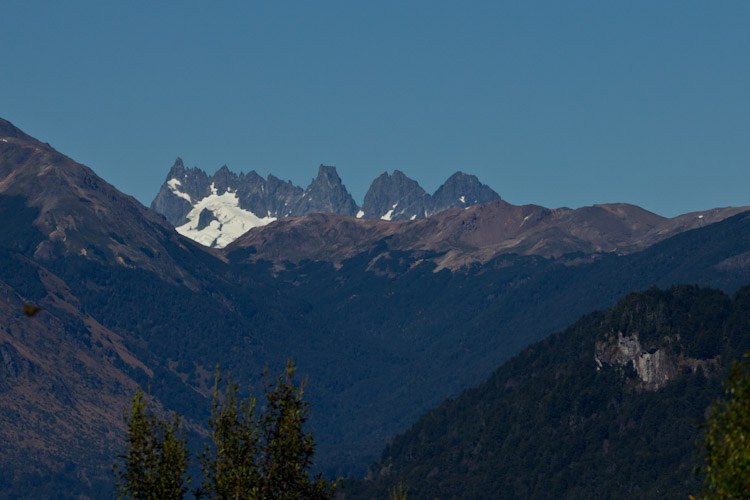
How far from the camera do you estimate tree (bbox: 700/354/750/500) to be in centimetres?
7244

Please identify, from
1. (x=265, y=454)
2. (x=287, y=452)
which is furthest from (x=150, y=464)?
(x=287, y=452)

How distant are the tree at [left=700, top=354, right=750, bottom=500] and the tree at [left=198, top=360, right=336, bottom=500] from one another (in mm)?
35868

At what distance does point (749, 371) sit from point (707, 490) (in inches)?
411

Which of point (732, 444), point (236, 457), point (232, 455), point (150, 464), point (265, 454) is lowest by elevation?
point (732, 444)

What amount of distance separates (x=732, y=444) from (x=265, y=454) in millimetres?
42124

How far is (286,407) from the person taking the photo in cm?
9931

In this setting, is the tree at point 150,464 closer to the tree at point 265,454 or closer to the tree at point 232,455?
the tree at point 232,455

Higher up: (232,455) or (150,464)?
(150,464)

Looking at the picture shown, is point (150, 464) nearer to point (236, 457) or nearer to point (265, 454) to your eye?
point (236, 457)

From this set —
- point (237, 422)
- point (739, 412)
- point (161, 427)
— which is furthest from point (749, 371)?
point (161, 427)

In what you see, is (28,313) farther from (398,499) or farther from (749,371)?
(749,371)

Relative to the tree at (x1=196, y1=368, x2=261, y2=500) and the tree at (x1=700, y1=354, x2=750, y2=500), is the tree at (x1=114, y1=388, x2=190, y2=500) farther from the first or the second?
the tree at (x1=700, y1=354, x2=750, y2=500)

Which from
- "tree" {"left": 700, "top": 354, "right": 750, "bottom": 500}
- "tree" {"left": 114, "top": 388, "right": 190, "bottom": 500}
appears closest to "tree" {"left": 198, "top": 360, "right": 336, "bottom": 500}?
"tree" {"left": 114, "top": 388, "right": 190, "bottom": 500}

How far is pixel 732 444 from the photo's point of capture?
73.2 m
